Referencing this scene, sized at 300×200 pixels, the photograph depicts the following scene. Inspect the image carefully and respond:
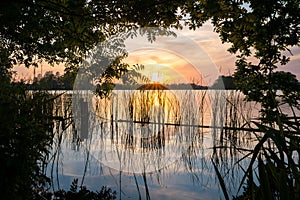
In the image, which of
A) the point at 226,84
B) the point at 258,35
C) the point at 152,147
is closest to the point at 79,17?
the point at 258,35

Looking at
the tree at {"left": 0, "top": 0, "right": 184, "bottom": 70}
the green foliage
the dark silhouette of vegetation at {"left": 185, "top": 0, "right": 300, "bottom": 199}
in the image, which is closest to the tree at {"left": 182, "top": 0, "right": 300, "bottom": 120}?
the dark silhouette of vegetation at {"left": 185, "top": 0, "right": 300, "bottom": 199}

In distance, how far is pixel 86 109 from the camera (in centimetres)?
698

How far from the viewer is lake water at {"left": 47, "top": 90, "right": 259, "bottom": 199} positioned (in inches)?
151

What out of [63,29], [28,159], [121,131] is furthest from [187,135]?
[28,159]

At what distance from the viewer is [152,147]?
5309 mm

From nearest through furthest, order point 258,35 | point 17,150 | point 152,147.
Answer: point 17,150 → point 258,35 → point 152,147

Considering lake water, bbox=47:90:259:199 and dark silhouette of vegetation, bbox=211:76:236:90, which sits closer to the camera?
lake water, bbox=47:90:259:199

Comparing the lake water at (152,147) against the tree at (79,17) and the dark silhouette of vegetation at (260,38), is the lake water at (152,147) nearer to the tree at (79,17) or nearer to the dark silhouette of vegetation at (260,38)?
the dark silhouette of vegetation at (260,38)

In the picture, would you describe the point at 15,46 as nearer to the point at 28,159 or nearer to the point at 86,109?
the point at 86,109

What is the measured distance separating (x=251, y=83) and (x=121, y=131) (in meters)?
3.35

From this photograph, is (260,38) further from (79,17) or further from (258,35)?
(79,17)

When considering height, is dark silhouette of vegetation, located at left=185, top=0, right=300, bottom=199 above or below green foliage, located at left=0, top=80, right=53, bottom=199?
above

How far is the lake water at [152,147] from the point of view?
3.84 meters

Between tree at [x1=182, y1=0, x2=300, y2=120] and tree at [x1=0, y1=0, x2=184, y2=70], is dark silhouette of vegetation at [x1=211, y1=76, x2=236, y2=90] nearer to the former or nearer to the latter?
tree at [x1=182, y1=0, x2=300, y2=120]
